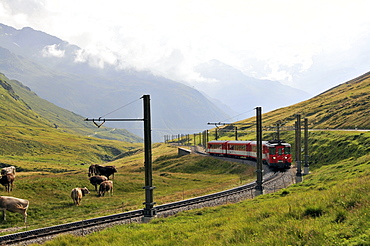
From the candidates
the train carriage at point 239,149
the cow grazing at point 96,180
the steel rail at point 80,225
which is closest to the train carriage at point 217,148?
the train carriage at point 239,149

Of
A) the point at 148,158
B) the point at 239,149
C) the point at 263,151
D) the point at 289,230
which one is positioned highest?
the point at 148,158

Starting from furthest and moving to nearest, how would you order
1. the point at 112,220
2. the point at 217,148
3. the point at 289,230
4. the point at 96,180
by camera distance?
the point at 217,148 < the point at 96,180 < the point at 112,220 < the point at 289,230

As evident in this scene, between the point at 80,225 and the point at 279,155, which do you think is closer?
the point at 80,225

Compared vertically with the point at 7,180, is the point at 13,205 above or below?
below

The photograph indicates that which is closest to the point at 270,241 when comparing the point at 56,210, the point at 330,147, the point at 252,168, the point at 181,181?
the point at 56,210

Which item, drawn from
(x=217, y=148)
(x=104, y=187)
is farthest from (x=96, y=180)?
(x=217, y=148)

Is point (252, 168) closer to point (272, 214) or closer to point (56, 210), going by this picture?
point (56, 210)

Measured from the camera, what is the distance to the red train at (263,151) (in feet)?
180

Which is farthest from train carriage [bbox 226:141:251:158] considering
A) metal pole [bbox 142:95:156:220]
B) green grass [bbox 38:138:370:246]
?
green grass [bbox 38:138:370:246]

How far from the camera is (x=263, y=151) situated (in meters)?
61.8

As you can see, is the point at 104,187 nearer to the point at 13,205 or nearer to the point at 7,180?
the point at 7,180

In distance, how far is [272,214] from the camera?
16.2 meters

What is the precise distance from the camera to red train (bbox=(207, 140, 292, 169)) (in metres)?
55.0

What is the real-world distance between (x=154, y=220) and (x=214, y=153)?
64.5 metres
